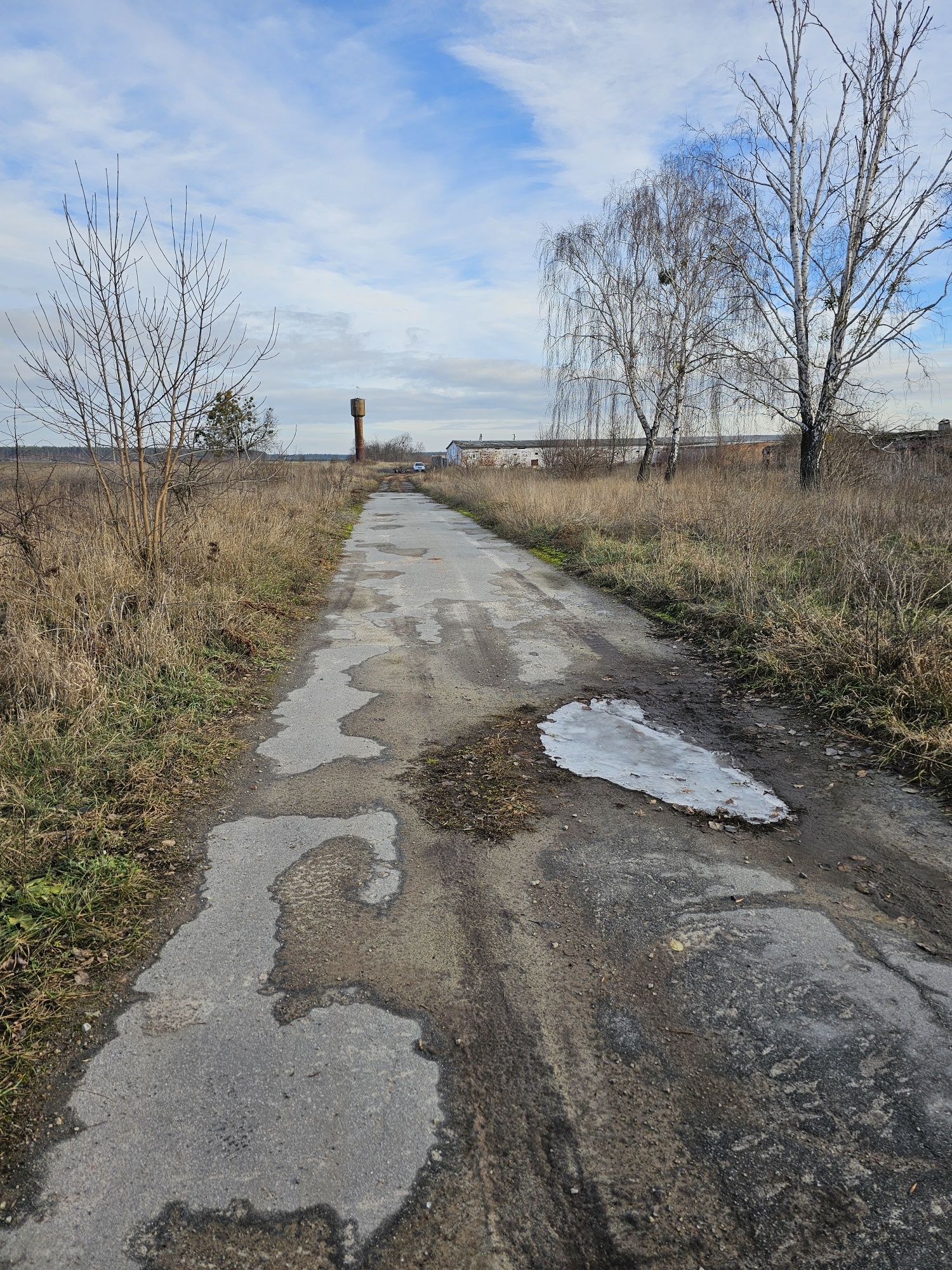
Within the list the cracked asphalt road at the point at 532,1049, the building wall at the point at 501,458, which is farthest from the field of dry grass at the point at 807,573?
the building wall at the point at 501,458

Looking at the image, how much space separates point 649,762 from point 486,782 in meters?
0.94

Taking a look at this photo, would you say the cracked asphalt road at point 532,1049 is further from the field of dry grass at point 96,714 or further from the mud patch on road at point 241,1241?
the field of dry grass at point 96,714

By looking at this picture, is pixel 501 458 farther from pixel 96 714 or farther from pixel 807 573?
pixel 96 714

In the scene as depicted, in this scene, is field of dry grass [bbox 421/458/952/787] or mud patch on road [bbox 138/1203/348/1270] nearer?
mud patch on road [bbox 138/1203/348/1270]

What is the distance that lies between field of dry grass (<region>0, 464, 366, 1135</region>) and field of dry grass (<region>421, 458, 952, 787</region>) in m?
3.67

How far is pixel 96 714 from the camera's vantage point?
3984mm

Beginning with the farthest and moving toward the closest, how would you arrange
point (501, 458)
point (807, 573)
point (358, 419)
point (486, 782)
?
point (358, 419), point (501, 458), point (807, 573), point (486, 782)

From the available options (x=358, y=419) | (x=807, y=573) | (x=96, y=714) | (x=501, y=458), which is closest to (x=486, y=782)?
(x=96, y=714)

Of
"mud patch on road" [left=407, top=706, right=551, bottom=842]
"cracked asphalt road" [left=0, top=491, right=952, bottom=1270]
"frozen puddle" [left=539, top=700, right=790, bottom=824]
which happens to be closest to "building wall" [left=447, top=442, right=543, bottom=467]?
"frozen puddle" [left=539, top=700, right=790, bottom=824]

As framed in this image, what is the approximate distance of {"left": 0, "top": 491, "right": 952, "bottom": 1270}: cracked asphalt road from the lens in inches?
60.8

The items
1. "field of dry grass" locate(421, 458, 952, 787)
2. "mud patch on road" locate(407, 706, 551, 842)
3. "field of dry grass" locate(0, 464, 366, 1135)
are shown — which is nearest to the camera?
"field of dry grass" locate(0, 464, 366, 1135)

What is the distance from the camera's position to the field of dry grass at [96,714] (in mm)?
2367

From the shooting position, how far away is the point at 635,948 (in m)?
2.43

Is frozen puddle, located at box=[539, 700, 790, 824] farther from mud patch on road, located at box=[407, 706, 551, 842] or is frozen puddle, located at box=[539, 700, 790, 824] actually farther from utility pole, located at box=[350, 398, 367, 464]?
utility pole, located at box=[350, 398, 367, 464]
